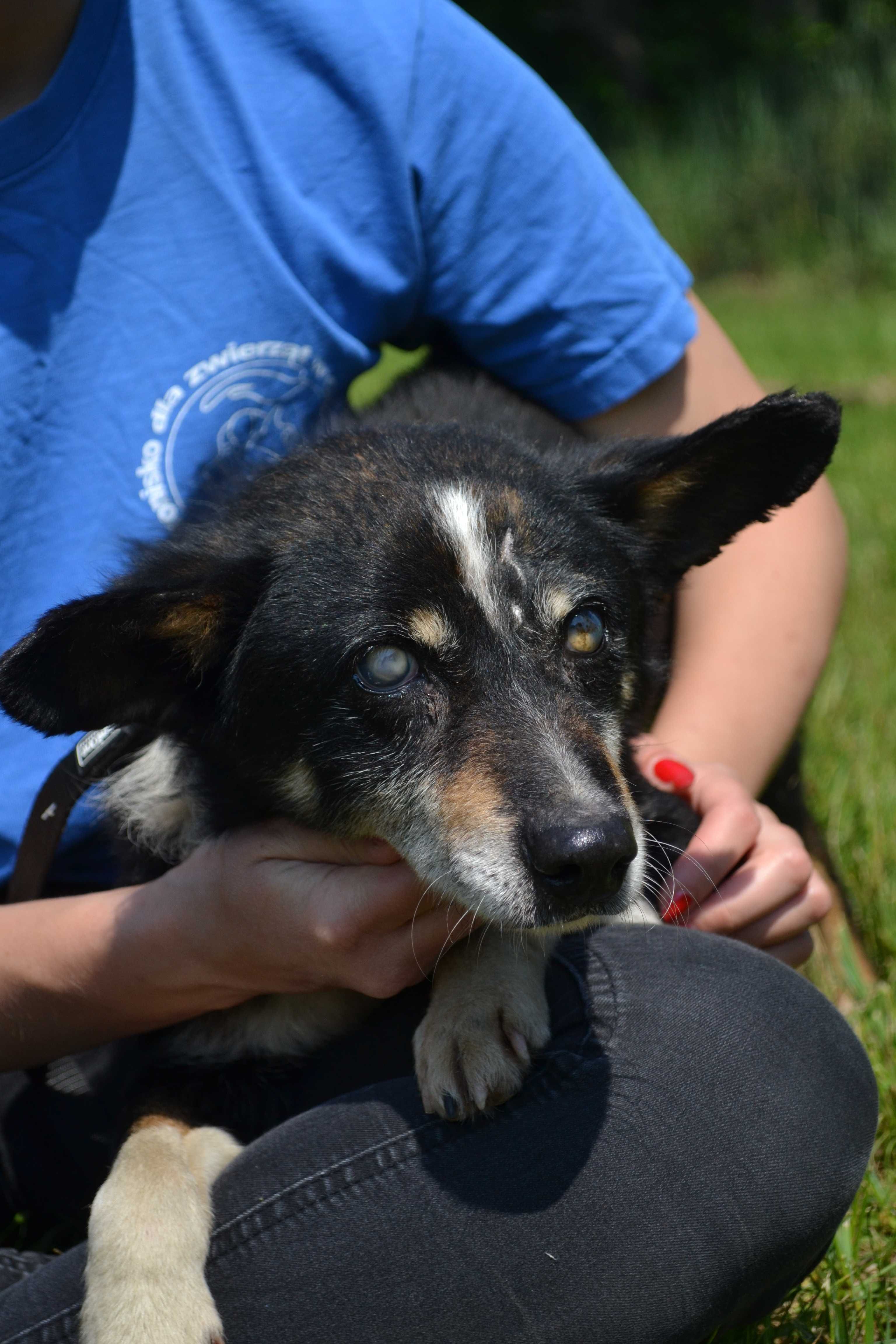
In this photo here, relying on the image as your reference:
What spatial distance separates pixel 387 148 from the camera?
8.54 feet

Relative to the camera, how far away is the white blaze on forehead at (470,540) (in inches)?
78.5

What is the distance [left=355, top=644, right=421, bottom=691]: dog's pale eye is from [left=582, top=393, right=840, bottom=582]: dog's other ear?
0.49m

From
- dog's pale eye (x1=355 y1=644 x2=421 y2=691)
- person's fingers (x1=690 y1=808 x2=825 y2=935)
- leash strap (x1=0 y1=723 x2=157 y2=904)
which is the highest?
dog's pale eye (x1=355 y1=644 x2=421 y2=691)

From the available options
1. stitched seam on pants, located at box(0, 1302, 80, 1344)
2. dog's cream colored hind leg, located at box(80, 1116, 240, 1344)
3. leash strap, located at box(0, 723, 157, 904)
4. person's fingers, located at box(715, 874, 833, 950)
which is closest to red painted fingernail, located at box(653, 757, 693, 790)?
person's fingers, located at box(715, 874, 833, 950)

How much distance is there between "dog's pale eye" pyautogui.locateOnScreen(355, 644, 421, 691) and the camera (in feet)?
6.52

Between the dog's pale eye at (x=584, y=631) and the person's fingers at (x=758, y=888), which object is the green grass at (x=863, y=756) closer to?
the person's fingers at (x=758, y=888)

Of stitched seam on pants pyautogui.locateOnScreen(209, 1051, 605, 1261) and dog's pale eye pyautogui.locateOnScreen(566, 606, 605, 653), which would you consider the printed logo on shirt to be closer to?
dog's pale eye pyautogui.locateOnScreen(566, 606, 605, 653)

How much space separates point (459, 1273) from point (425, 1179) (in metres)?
0.14

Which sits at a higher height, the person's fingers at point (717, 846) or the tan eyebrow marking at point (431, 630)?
the tan eyebrow marking at point (431, 630)

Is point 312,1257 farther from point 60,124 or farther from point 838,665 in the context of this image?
point 838,665

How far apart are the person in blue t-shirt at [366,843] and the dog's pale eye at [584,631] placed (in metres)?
0.44

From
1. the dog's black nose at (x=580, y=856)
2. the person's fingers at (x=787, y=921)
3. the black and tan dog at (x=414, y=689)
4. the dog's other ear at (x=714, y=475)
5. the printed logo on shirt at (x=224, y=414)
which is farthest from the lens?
the printed logo on shirt at (x=224, y=414)

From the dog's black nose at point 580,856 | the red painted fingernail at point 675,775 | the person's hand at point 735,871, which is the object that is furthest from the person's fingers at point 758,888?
the dog's black nose at point 580,856

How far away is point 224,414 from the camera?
2582 millimetres
